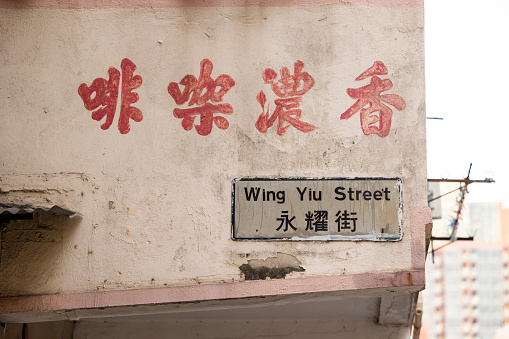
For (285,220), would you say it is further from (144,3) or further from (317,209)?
(144,3)

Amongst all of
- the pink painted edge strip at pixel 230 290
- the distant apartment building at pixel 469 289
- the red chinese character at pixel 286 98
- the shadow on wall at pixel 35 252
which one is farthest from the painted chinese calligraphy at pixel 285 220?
the distant apartment building at pixel 469 289

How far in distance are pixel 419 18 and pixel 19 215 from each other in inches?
138

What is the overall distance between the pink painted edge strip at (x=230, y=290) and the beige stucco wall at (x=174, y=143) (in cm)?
6

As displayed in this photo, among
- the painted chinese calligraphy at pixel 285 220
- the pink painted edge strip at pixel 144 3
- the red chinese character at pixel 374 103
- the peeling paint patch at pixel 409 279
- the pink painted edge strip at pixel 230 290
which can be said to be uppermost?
the pink painted edge strip at pixel 144 3

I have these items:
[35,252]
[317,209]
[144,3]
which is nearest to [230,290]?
[317,209]

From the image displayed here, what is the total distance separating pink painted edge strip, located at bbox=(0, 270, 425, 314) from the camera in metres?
4.97

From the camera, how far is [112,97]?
5367mm

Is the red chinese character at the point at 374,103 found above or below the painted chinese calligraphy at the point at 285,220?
above

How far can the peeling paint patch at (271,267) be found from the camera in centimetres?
502

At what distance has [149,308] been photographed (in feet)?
16.9

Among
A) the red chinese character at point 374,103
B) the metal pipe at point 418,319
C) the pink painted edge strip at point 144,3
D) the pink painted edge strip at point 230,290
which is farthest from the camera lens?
the metal pipe at point 418,319

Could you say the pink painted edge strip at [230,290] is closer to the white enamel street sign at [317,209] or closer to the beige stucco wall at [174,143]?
the beige stucco wall at [174,143]

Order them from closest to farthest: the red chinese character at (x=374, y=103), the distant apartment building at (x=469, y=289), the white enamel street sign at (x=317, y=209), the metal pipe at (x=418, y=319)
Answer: the white enamel street sign at (x=317, y=209), the red chinese character at (x=374, y=103), the metal pipe at (x=418, y=319), the distant apartment building at (x=469, y=289)

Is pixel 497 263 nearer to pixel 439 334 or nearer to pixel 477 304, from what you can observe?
pixel 477 304
